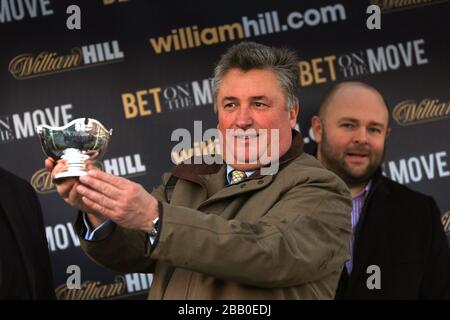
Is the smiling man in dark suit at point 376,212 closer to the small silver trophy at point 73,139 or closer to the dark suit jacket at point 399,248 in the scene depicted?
the dark suit jacket at point 399,248

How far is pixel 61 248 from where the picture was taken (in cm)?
491

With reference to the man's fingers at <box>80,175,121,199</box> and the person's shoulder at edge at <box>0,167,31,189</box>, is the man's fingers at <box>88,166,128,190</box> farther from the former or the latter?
the person's shoulder at edge at <box>0,167,31,189</box>

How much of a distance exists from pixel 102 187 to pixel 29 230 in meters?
1.67

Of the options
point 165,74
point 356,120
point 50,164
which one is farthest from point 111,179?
point 356,120

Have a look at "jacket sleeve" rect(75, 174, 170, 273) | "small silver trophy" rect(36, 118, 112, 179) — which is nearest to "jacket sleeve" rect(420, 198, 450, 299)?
"jacket sleeve" rect(75, 174, 170, 273)

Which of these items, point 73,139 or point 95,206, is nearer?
point 95,206

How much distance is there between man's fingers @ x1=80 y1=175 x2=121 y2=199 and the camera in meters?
2.51

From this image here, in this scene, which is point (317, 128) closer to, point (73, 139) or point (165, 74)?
point (165, 74)

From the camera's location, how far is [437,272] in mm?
4766

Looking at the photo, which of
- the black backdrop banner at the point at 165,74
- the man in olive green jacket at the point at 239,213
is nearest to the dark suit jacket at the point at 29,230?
the black backdrop banner at the point at 165,74

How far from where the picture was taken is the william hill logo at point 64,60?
4859 mm

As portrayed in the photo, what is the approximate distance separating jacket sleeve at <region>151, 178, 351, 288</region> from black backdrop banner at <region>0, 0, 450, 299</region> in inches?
83.2

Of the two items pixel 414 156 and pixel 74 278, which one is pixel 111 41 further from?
pixel 414 156
